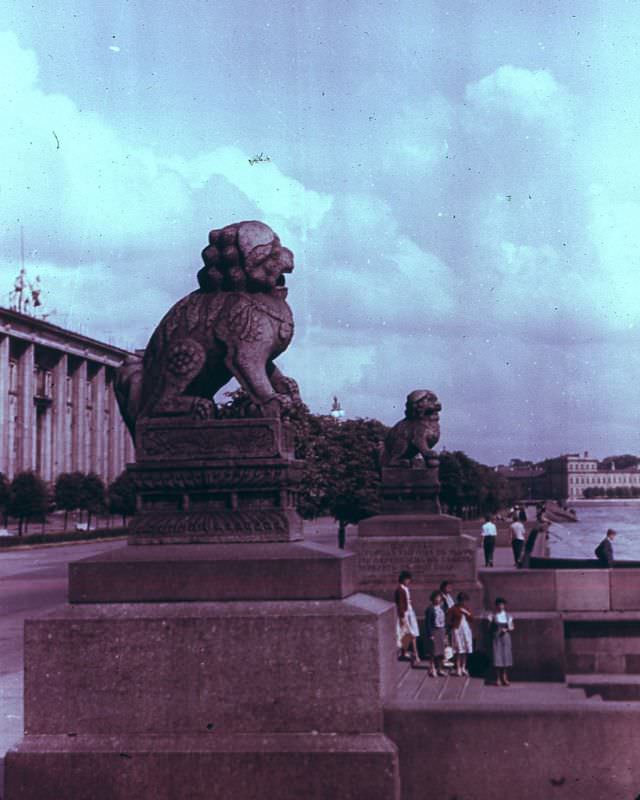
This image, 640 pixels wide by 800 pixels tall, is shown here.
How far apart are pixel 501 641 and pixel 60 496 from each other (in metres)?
74.3

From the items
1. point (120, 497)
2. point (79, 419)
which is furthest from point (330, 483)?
point (79, 419)

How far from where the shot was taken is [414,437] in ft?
63.2

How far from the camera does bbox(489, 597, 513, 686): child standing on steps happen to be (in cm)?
1289

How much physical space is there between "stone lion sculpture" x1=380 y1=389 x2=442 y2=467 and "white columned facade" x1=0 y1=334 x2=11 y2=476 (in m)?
68.8

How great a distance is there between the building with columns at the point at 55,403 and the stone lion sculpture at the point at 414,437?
2707 inches

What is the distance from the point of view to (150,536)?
7703 mm

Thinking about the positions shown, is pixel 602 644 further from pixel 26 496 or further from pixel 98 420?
pixel 98 420

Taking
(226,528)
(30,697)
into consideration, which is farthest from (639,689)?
(30,697)

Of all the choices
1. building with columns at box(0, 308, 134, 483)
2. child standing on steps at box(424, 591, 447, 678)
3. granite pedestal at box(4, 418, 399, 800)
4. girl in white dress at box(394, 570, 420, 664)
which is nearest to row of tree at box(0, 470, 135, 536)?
building with columns at box(0, 308, 134, 483)

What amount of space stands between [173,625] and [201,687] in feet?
1.44

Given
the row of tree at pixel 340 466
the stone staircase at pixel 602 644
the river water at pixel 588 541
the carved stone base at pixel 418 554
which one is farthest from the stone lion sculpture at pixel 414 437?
the row of tree at pixel 340 466

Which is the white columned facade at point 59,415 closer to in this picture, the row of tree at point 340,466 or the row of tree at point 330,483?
the row of tree at point 330,483

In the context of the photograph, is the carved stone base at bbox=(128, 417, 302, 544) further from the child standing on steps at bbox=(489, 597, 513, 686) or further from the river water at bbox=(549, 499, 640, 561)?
the river water at bbox=(549, 499, 640, 561)

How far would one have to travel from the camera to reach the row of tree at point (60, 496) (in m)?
72.2
